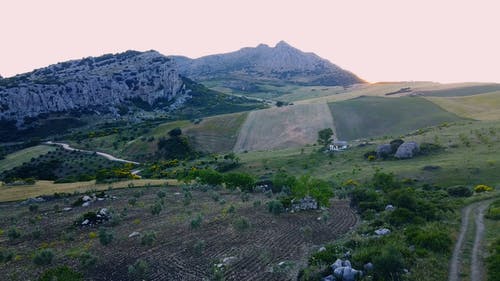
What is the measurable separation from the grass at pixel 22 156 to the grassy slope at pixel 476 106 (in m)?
134

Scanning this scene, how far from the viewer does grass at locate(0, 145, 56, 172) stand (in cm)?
10862

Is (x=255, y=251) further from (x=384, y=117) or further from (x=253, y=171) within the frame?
(x=384, y=117)

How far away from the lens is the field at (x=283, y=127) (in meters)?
112

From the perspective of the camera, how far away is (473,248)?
26.7 metres

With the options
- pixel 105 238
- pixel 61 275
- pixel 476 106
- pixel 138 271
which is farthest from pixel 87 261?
pixel 476 106

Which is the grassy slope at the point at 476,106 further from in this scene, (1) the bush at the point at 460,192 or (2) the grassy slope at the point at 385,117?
(1) the bush at the point at 460,192

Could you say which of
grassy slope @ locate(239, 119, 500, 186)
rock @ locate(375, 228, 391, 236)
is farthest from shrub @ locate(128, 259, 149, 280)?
grassy slope @ locate(239, 119, 500, 186)

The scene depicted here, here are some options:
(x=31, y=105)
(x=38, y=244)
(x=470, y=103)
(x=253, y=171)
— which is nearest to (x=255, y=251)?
(x=38, y=244)

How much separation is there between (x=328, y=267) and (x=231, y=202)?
28.7 m

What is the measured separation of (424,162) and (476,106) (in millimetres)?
76884

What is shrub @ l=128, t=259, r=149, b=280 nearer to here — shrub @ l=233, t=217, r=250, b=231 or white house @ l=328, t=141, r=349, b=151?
shrub @ l=233, t=217, r=250, b=231

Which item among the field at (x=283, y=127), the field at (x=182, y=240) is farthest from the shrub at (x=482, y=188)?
the field at (x=283, y=127)

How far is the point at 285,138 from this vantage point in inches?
4537

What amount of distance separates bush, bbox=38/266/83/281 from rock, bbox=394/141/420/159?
65.6 meters
